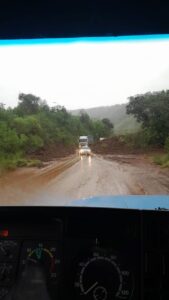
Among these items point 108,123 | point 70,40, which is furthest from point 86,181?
point 70,40

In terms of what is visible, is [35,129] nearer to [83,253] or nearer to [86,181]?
[86,181]

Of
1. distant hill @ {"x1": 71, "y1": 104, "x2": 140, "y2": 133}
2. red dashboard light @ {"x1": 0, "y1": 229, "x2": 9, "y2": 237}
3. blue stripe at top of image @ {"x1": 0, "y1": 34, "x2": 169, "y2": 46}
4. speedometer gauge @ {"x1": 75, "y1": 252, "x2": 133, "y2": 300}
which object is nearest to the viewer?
speedometer gauge @ {"x1": 75, "y1": 252, "x2": 133, "y2": 300}

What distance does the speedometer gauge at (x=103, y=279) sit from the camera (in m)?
1.56

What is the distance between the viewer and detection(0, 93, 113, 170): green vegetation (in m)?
2.54

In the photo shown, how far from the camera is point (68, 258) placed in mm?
1629

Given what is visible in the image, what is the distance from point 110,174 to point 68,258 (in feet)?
3.42

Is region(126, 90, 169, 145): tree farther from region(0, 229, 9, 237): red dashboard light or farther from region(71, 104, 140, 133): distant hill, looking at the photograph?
region(0, 229, 9, 237): red dashboard light

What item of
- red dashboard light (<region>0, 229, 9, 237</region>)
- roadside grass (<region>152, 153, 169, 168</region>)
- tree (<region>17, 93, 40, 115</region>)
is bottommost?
red dashboard light (<region>0, 229, 9, 237</region>)

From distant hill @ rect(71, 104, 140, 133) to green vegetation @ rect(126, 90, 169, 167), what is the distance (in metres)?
0.03

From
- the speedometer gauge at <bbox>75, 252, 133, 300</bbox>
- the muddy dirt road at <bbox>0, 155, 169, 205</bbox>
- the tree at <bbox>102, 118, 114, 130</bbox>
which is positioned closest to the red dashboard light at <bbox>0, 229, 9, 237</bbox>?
the speedometer gauge at <bbox>75, 252, 133, 300</bbox>

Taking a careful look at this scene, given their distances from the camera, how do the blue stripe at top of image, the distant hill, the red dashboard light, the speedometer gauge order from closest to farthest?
1. the speedometer gauge
2. the red dashboard light
3. the blue stripe at top of image
4. the distant hill

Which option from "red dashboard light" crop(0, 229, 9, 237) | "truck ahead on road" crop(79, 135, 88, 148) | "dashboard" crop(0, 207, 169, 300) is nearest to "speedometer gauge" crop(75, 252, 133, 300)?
"dashboard" crop(0, 207, 169, 300)

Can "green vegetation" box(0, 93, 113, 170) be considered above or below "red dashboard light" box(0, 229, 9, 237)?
above

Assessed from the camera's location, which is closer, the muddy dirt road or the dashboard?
the dashboard
